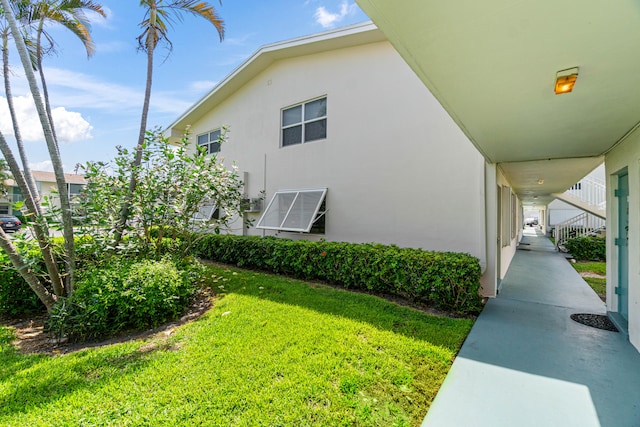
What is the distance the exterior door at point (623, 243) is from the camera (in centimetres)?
484

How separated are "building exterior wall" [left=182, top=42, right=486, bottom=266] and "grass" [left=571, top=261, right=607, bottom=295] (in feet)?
12.0

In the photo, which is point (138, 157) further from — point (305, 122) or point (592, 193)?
point (592, 193)

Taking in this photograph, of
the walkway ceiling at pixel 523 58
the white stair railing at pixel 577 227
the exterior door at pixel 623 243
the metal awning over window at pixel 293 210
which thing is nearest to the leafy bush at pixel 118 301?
the metal awning over window at pixel 293 210

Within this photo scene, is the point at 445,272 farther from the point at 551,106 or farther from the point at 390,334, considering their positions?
the point at 551,106

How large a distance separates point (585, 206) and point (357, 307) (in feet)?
41.3

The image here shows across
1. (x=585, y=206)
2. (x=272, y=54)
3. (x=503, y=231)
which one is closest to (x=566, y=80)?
(x=503, y=231)

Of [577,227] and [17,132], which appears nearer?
[17,132]

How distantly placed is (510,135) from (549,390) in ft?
11.3

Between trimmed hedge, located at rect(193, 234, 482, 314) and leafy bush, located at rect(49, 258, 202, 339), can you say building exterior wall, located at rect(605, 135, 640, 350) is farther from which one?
leafy bush, located at rect(49, 258, 202, 339)

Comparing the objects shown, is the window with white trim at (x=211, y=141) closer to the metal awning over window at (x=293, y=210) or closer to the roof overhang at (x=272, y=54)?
the roof overhang at (x=272, y=54)

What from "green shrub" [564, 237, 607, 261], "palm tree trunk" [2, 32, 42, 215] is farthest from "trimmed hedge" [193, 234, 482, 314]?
"green shrub" [564, 237, 607, 261]

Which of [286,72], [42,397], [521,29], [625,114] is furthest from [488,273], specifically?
[286,72]

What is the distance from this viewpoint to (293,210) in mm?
9406

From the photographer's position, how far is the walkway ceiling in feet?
6.31
